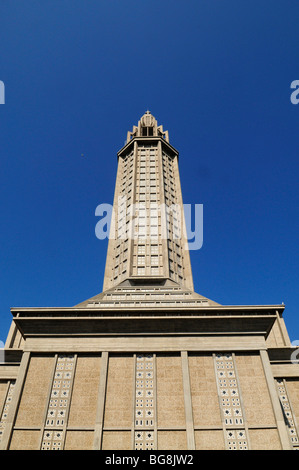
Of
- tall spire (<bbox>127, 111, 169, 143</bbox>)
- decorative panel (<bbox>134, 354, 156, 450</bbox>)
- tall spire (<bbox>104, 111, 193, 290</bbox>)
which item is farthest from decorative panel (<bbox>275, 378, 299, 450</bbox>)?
tall spire (<bbox>127, 111, 169, 143</bbox>)

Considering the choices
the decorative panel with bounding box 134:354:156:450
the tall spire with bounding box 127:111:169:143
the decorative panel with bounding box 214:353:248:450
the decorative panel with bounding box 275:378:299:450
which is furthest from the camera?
the tall spire with bounding box 127:111:169:143

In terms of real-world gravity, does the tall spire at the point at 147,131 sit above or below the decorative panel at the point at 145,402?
above

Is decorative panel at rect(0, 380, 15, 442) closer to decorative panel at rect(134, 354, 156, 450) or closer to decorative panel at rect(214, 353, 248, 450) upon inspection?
decorative panel at rect(134, 354, 156, 450)

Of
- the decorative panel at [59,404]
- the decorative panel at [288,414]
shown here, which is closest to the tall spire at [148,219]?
the decorative panel at [59,404]

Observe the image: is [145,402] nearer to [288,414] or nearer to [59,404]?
[59,404]

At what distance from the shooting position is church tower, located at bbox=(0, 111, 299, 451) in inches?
752

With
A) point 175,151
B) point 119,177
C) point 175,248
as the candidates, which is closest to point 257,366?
point 175,248

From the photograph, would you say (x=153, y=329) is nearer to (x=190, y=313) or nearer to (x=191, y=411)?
(x=190, y=313)

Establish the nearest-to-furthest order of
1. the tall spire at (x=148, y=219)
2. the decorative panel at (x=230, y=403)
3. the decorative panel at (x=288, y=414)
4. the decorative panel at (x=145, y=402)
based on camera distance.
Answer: the decorative panel at (x=230, y=403) → the decorative panel at (x=145, y=402) → the decorative panel at (x=288, y=414) → the tall spire at (x=148, y=219)

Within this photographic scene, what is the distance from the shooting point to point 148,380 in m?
21.2

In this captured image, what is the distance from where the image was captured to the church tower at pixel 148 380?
62.7 ft

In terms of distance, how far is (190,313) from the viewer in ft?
76.9

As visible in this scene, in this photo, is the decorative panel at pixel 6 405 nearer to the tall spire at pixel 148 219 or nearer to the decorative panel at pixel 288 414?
the tall spire at pixel 148 219

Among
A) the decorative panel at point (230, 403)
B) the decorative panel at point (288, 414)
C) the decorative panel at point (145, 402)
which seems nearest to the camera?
the decorative panel at point (230, 403)
